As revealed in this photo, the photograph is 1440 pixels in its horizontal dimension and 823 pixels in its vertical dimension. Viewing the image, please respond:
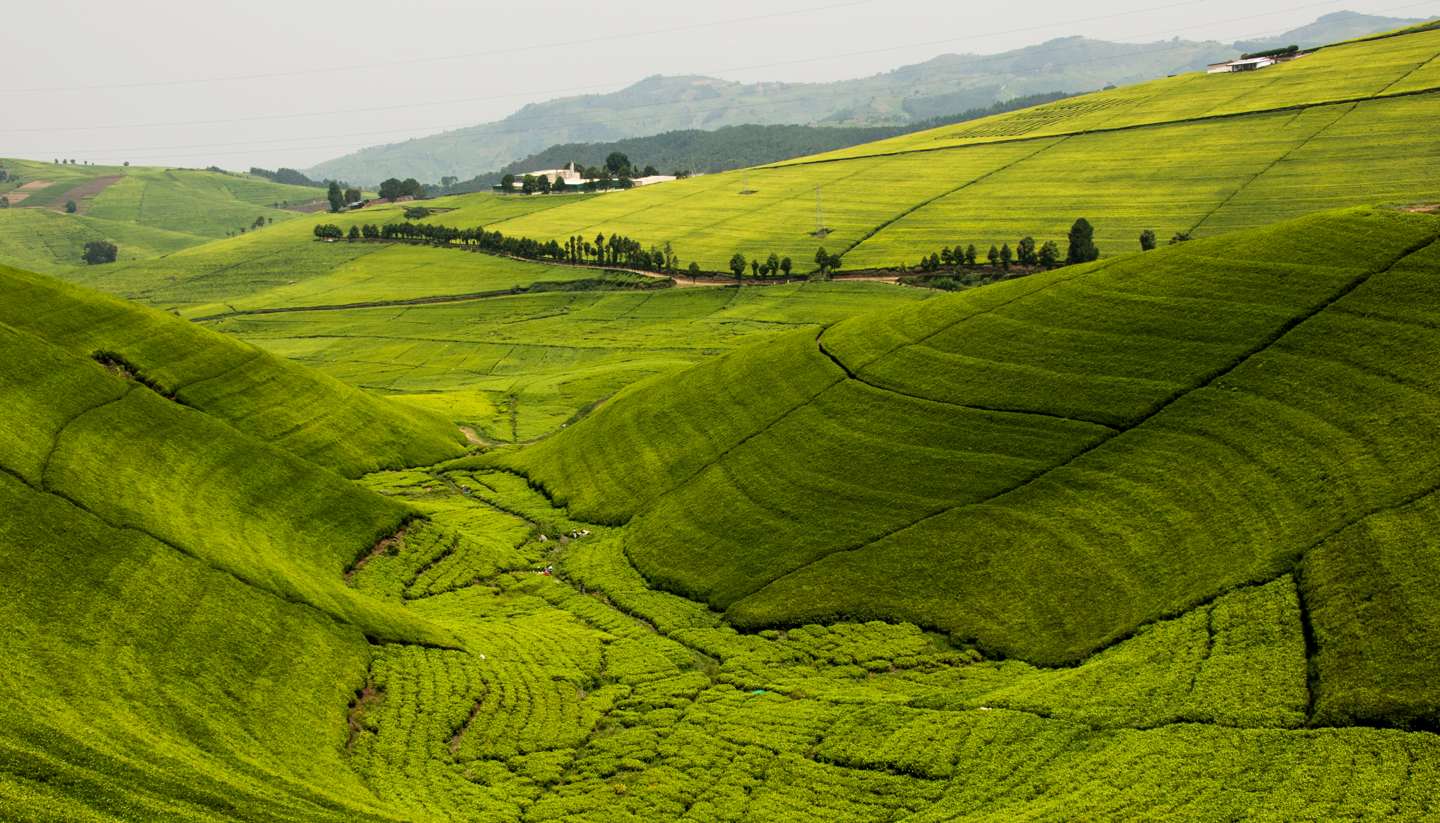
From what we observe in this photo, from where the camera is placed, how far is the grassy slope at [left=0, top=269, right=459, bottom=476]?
74562 mm

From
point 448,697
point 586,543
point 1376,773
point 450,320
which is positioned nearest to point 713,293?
point 450,320

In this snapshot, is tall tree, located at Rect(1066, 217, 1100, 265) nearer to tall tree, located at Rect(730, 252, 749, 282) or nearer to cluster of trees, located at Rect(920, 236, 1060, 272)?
cluster of trees, located at Rect(920, 236, 1060, 272)

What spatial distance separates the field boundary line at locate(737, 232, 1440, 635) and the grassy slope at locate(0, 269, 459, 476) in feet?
151

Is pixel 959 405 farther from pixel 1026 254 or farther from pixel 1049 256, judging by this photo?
pixel 1026 254

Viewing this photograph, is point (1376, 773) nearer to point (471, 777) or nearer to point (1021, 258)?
point (471, 777)

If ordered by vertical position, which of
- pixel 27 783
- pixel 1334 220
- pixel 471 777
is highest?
pixel 1334 220

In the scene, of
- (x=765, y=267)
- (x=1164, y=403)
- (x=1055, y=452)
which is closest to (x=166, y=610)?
(x=1055, y=452)

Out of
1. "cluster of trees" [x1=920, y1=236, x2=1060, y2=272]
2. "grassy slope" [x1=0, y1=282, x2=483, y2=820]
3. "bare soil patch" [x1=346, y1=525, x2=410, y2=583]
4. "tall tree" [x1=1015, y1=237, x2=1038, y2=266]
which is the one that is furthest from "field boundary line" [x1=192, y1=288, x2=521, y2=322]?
"bare soil patch" [x1=346, y1=525, x2=410, y2=583]

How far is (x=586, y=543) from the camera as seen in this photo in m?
64.6

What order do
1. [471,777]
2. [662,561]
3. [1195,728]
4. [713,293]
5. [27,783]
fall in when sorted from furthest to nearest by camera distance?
[713,293], [662,561], [471,777], [1195,728], [27,783]

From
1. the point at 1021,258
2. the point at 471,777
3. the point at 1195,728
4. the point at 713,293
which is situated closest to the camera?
the point at 1195,728

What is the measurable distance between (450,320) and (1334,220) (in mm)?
141850

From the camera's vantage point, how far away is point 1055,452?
5575 cm

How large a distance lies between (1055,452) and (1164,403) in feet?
22.5
